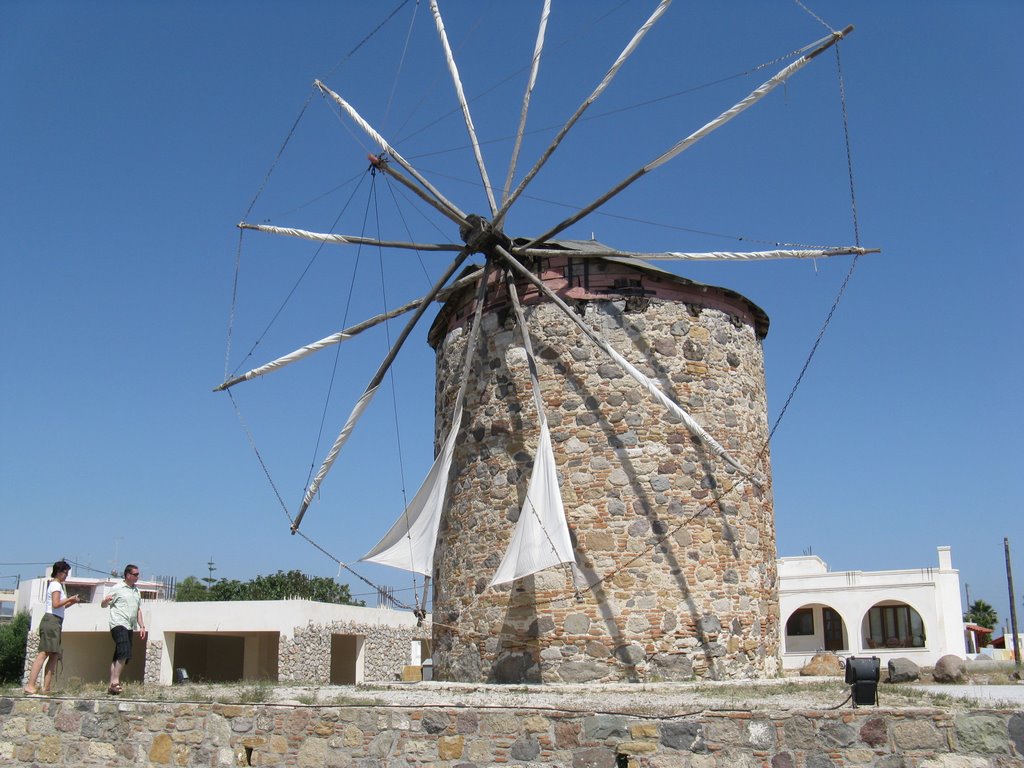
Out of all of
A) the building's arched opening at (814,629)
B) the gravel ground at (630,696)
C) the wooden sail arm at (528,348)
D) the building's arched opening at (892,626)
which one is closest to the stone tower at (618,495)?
the wooden sail arm at (528,348)

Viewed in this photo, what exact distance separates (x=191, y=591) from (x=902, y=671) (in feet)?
151

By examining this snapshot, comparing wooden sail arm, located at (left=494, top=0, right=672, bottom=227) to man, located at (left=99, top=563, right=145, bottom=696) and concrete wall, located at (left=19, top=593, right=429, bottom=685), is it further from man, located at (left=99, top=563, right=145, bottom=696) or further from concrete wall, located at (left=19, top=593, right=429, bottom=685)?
concrete wall, located at (left=19, top=593, right=429, bottom=685)

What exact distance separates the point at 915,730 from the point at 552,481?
11.8ft

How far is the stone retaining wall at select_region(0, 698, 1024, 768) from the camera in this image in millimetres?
6035

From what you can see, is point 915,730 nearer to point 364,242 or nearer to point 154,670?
point 364,242

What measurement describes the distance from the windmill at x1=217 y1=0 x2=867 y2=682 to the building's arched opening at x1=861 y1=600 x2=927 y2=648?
17020 mm

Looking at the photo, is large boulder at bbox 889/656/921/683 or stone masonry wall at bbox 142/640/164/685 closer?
large boulder at bbox 889/656/921/683

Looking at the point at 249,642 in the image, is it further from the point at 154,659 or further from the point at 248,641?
the point at 154,659

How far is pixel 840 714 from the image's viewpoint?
6129 millimetres

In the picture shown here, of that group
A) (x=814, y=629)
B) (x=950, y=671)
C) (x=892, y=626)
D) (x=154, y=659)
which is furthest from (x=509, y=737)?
(x=892, y=626)

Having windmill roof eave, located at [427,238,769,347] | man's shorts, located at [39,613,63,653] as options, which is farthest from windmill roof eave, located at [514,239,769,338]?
man's shorts, located at [39,613,63,653]

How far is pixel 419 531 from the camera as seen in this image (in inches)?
380

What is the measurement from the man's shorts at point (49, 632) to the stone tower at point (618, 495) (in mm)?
3632

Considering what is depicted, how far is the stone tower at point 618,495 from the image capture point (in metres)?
8.95
